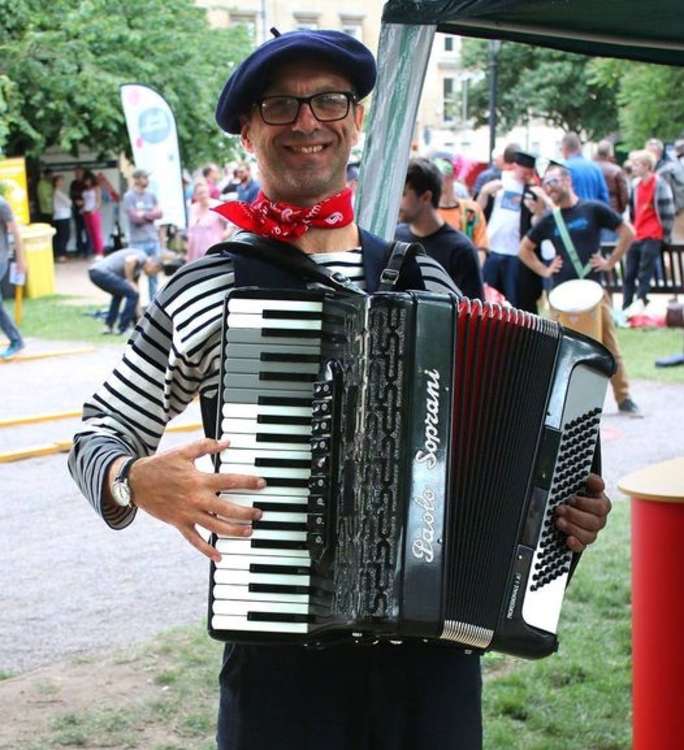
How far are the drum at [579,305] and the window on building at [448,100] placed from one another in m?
50.6

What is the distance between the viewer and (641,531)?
4145 mm

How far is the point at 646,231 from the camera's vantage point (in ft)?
Result: 54.1

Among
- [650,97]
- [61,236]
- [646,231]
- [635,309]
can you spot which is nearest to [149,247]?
[635,309]

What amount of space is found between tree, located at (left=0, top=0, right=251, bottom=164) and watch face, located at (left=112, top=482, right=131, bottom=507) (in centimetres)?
2340

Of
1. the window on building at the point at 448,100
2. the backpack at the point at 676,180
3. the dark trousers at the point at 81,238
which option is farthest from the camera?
the window on building at the point at 448,100

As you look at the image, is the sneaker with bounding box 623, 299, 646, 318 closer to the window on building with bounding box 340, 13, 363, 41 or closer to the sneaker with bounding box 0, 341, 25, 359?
the sneaker with bounding box 0, 341, 25, 359

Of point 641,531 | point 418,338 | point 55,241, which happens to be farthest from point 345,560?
point 55,241

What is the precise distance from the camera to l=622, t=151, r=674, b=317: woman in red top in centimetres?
1644

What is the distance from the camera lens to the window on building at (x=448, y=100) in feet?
197

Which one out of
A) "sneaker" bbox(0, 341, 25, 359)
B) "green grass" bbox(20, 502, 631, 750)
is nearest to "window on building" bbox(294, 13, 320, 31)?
"sneaker" bbox(0, 341, 25, 359)

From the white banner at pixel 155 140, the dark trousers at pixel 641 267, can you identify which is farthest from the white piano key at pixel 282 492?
the white banner at pixel 155 140

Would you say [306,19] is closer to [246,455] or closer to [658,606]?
[658,606]

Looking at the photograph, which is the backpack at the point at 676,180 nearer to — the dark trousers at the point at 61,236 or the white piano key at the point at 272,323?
the dark trousers at the point at 61,236

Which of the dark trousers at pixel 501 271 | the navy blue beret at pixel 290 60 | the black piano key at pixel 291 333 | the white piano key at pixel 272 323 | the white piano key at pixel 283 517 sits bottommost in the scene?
the dark trousers at pixel 501 271
